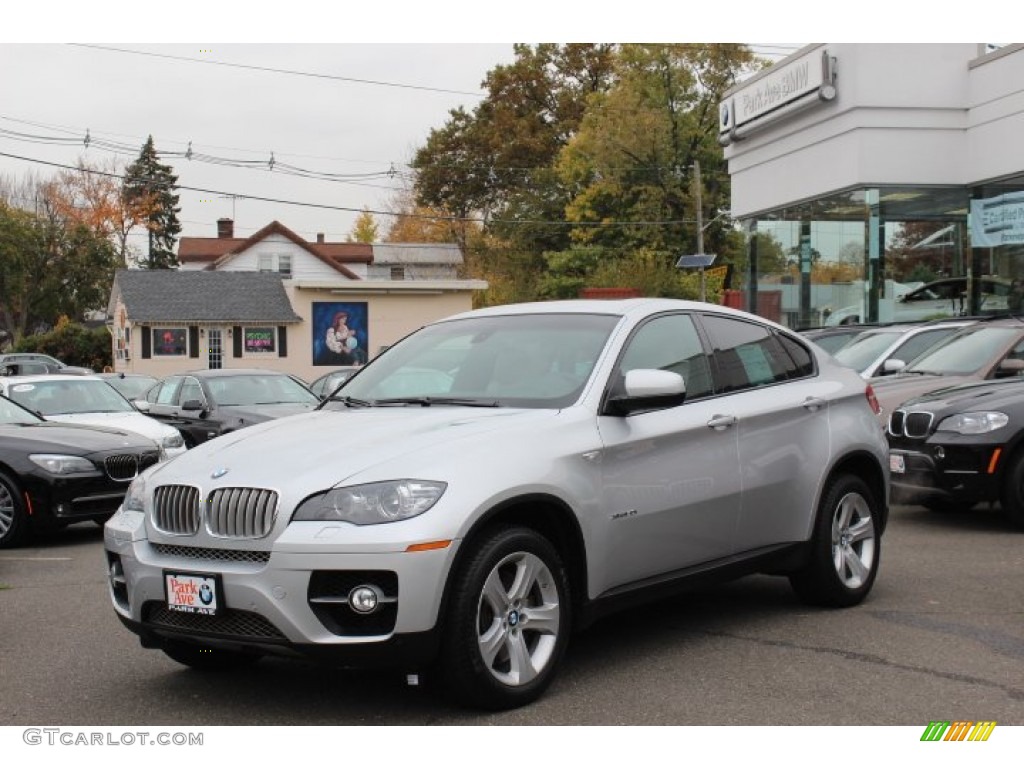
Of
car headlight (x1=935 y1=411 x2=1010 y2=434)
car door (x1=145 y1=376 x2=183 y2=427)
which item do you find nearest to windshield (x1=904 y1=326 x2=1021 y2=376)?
car headlight (x1=935 y1=411 x2=1010 y2=434)

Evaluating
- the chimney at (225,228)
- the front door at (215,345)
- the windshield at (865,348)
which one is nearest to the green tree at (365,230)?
the chimney at (225,228)

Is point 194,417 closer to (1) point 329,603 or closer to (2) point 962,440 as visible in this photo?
(2) point 962,440

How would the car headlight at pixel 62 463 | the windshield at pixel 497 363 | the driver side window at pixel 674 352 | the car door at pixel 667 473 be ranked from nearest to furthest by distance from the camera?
the car door at pixel 667 473, the windshield at pixel 497 363, the driver side window at pixel 674 352, the car headlight at pixel 62 463

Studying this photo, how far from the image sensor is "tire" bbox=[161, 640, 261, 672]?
18.6 ft

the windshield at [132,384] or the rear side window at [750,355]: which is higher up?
the rear side window at [750,355]

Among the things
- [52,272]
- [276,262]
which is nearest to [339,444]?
[276,262]

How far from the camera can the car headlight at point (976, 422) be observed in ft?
32.1

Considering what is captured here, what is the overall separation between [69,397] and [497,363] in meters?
9.61

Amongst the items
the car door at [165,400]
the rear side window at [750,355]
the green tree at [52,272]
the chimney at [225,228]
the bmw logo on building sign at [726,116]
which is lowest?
the car door at [165,400]

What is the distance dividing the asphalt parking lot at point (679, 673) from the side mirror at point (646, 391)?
1198mm

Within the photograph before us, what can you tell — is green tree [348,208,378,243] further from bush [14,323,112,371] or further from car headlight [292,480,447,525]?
car headlight [292,480,447,525]

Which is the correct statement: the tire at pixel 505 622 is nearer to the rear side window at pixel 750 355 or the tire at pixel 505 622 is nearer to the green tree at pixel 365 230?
the rear side window at pixel 750 355

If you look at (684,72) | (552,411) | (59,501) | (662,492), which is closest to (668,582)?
(662,492)

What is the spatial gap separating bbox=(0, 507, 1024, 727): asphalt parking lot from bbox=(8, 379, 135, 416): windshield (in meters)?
6.44
